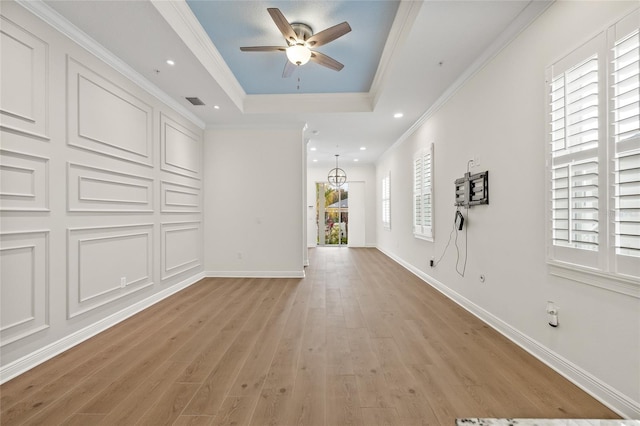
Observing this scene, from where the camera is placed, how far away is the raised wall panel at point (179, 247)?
403cm

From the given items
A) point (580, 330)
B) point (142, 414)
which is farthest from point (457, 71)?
point (142, 414)

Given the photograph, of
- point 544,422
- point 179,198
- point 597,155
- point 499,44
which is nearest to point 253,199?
point 179,198

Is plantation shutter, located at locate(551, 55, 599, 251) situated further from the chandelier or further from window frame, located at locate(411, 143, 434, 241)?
the chandelier

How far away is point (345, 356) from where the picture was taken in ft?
7.57

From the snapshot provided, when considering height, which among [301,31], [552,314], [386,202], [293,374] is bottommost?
[293,374]

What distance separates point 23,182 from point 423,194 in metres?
5.03

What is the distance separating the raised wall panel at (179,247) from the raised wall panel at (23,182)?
67.5 inches

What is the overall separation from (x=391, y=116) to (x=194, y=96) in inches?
127

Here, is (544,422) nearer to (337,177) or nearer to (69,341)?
(69,341)

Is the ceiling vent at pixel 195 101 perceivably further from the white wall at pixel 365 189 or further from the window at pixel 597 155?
the white wall at pixel 365 189

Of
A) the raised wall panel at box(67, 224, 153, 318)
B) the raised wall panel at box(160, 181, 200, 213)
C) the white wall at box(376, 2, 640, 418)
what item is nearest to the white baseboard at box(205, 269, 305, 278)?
the raised wall panel at box(160, 181, 200, 213)

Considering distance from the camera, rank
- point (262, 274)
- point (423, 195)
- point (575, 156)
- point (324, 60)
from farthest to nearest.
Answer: point (262, 274) < point (423, 195) < point (324, 60) < point (575, 156)

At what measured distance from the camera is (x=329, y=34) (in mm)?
2760

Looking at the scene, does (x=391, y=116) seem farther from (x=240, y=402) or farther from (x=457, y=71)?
(x=240, y=402)
